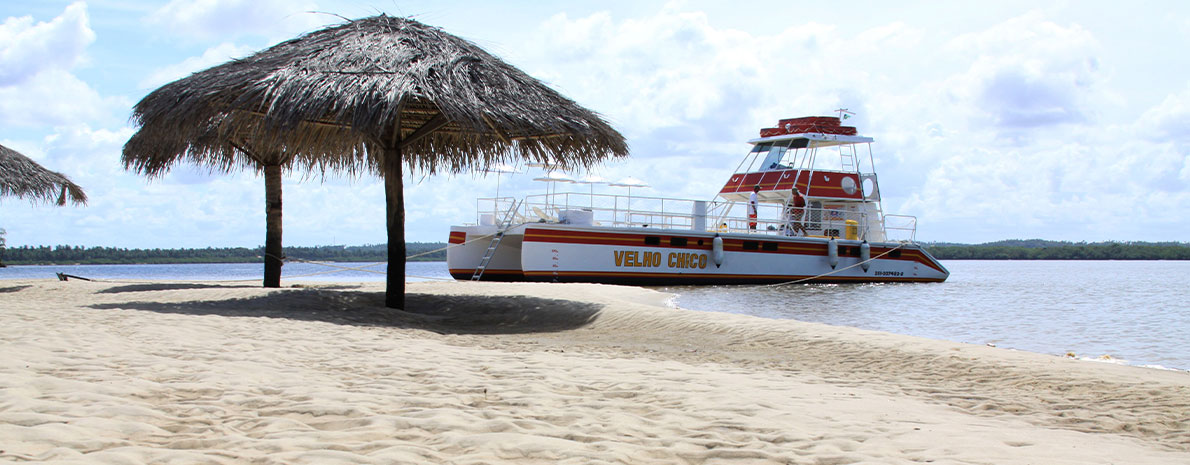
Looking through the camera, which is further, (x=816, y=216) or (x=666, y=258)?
(x=816, y=216)

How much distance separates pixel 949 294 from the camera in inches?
818

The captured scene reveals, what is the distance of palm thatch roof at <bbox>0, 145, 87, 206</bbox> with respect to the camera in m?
14.2

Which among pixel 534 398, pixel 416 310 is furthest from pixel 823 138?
pixel 534 398

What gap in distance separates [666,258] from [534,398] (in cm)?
1824

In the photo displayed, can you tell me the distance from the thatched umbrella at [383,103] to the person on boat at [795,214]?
14.6 metres

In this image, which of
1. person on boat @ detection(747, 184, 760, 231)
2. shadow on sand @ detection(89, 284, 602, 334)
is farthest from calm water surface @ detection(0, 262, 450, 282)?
person on boat @ detection(747, 184, 760, 231)

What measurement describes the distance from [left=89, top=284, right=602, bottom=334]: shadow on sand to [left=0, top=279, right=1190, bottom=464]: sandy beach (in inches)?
19.9

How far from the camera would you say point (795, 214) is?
26.5 meters

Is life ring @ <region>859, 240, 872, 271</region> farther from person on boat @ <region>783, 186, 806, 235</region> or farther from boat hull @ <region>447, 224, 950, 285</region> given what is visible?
person on boat @ <region>783, 186, 806, 235</region>

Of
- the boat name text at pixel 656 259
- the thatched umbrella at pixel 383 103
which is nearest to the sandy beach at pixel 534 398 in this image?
the thatched umbrella at pixel 383 103

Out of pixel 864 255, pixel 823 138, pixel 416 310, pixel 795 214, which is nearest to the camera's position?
pixel 416 310

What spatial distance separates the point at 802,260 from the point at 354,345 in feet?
66.7

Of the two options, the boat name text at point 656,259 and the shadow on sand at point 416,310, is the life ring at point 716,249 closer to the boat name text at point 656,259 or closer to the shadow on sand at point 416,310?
the boat name text at point 656,259

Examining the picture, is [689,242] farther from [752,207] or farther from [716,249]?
[752,207]
